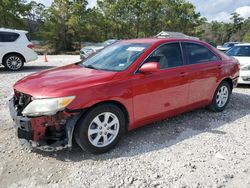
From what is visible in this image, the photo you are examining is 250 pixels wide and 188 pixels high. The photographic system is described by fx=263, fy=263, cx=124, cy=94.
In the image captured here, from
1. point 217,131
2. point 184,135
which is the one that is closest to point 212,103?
point 217,131

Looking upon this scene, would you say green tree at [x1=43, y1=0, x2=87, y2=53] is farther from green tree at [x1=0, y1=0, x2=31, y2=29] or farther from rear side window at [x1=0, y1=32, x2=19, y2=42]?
rear side window at [x1=0, y1=32, x2=19, y2=42]

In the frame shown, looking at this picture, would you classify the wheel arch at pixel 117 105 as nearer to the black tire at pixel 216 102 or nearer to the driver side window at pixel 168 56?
the driver side window at pixel 168 56

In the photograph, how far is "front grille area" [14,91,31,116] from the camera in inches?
130

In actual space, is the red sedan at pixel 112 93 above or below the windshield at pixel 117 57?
below

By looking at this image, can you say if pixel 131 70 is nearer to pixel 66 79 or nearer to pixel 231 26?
pixel 66 79

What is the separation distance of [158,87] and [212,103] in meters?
1.76

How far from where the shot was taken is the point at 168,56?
4.32 metres

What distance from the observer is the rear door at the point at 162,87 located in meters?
3.79

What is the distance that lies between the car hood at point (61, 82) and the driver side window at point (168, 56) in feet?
2.76

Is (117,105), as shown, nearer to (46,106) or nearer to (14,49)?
(46,106)

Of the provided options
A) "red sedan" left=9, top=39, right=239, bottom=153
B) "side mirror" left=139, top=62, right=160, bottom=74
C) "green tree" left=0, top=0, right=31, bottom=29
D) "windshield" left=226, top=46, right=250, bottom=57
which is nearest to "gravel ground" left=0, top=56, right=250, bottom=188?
"red sedan" left=9, top=39, right=239, bottom=153

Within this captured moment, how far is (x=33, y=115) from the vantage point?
10.2 ft

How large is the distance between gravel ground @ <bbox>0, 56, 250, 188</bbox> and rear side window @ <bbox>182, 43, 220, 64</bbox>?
119 cm

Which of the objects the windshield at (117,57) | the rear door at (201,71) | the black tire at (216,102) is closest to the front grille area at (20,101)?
the windshield at (117,57)
